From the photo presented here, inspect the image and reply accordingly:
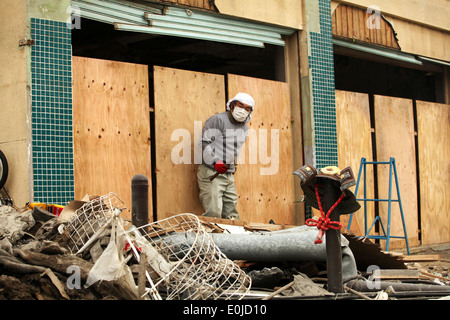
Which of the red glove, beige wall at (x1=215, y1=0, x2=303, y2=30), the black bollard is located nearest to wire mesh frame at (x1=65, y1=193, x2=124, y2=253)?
the black bollard

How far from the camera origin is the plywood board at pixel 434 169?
1156 cm

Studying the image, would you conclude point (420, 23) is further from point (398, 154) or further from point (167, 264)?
point (167, 264)

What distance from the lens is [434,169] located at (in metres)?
11.9

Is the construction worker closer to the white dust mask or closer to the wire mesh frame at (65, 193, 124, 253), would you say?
the white dust mask

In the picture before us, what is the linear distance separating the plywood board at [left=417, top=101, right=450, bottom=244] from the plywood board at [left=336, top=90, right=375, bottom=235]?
156 centimetres

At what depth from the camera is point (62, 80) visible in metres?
6.69

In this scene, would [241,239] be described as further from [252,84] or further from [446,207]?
[446,207]

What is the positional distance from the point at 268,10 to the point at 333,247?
5.60 metres

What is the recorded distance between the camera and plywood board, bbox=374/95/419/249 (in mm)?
10789

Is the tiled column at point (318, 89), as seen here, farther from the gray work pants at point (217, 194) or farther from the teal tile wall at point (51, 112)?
the teal tile wall at point (51, 112)

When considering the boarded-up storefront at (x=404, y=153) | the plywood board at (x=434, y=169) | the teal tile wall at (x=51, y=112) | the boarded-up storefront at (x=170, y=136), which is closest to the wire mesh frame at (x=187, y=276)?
the teal tile wall at (x=51, y=112)
